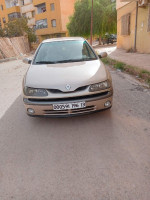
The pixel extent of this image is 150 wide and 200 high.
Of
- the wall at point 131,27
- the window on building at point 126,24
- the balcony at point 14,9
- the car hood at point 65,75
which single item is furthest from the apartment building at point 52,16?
the car hood at point 65,75

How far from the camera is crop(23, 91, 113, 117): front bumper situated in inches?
113

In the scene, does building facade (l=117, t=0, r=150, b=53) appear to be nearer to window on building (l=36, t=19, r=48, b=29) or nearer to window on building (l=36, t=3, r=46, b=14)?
window on building (l=36, t=19, r=48, b=29)

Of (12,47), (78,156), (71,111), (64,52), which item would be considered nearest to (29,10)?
(12,47)

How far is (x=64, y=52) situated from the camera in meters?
4.03

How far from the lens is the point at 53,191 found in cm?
188

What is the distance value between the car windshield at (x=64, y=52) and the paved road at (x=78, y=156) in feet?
4.24

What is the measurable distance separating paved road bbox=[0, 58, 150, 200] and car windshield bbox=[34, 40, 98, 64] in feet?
4.24

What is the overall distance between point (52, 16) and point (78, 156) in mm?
34808

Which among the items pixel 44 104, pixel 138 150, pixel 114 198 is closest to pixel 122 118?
pixel 138 150

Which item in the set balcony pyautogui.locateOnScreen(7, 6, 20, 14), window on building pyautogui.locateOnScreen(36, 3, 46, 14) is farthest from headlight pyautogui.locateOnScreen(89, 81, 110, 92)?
balcony pyautogui.locateOnScreen(7, 6, 20, 14)

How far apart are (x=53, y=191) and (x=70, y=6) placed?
36761 millimetres

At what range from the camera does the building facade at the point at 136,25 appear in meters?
10.4

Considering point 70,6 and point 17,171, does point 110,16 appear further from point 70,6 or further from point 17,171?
point 17,171

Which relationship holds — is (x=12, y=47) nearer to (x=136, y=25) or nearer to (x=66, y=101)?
(x=136, y=25)
